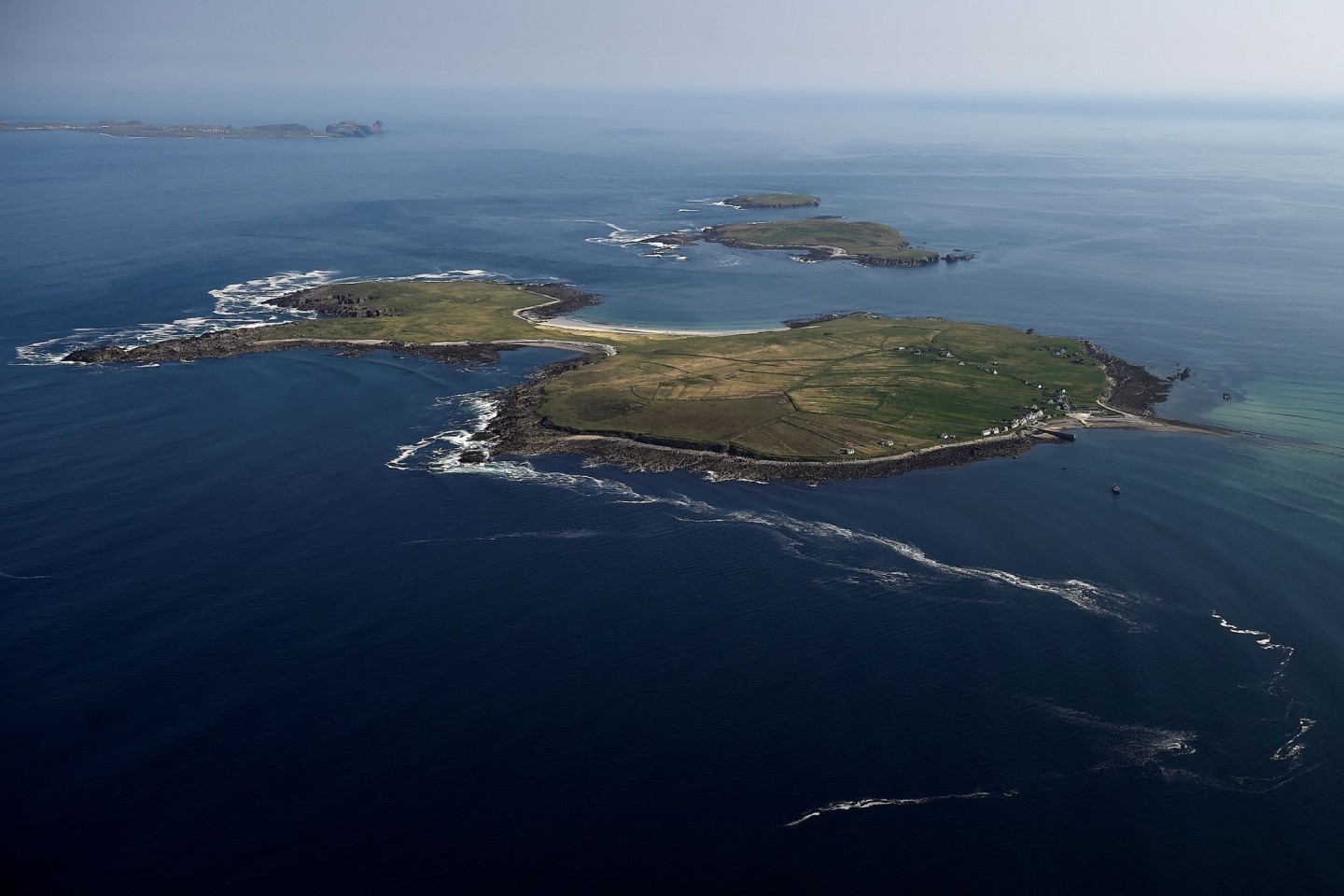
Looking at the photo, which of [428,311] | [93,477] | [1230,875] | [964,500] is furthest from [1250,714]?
[428,311]

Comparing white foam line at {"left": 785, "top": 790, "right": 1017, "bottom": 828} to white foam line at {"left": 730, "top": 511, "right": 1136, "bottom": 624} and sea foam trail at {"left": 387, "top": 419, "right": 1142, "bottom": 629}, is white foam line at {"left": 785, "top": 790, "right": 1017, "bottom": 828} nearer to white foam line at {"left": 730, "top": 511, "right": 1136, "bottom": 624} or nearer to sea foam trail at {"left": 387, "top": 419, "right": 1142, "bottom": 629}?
sea foam trail at {"left": 387, "top": 419, "right": 1142, "bottom": 629}

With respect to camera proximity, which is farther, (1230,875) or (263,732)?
(263,732)

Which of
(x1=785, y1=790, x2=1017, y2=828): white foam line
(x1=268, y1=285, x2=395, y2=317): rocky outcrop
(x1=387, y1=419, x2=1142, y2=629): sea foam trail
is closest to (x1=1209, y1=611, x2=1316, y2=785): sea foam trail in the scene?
(x1=387, y1=419, x2=1142, y2=629): sea foam trail

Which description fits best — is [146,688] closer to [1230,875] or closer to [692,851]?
[692,851]

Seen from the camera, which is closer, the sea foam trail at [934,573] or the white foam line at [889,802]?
the white foam line at [889,802]

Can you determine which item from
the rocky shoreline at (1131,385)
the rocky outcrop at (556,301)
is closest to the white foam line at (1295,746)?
the rocky shoreline at (1131,385)

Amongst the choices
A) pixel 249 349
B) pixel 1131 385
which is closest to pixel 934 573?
pixel 1131 385

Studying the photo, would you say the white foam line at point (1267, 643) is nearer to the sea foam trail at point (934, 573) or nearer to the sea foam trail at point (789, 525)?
the sea foam trail at point (934, 573)
